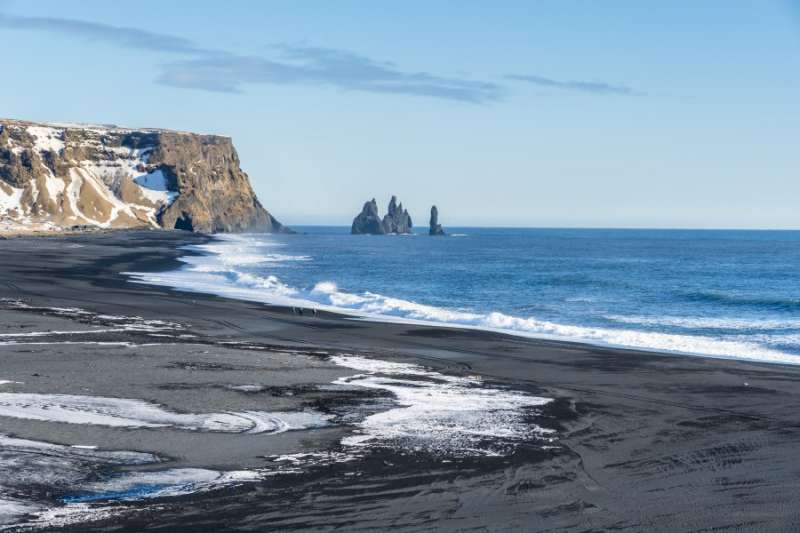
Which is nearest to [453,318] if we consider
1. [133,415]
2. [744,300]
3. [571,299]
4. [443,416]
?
[571,299]

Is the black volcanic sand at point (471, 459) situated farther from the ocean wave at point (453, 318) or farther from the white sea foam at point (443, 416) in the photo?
the ocean wave at point (453, 318)

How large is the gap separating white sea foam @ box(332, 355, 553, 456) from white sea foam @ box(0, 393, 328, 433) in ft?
4.22

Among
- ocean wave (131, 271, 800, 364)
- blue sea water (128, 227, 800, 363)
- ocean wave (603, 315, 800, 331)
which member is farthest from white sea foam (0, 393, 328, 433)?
ocean wave (603, 315, 800, 331)

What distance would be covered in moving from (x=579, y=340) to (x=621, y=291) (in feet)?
82.2

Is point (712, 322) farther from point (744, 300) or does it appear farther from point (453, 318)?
point (744, 300)

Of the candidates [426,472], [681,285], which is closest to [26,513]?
[426,472]

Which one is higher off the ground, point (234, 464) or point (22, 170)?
point (22, 170)

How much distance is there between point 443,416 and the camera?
14656 mm

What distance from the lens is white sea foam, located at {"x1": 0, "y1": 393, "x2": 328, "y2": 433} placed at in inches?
518

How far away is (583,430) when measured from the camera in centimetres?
1391

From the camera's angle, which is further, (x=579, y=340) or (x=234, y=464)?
(x=579, y=340)

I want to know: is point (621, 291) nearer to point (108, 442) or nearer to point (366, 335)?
point (366, 335)

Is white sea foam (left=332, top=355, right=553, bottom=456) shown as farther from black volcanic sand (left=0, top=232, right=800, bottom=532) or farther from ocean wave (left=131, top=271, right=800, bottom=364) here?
ocean wave (left=131, top=271, right=800, bottom=364)

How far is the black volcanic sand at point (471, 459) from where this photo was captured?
30.5 feet
